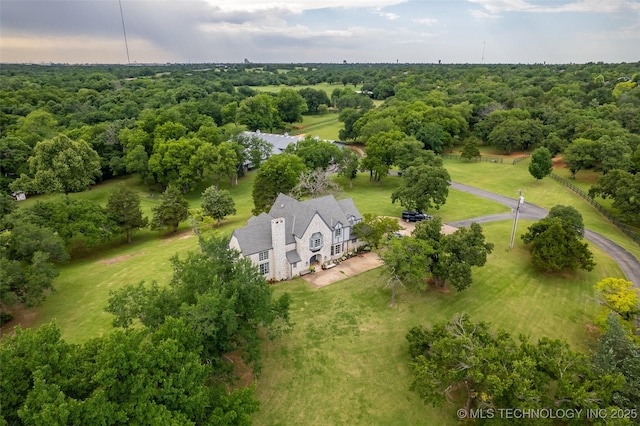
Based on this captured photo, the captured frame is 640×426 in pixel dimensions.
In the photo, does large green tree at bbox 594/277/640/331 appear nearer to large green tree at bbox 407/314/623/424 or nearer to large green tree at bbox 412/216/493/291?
large green tree at bbox 407/314/623/424

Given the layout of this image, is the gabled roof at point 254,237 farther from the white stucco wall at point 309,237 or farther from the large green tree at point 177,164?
the large green tree at point 177,164

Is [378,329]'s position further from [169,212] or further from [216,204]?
[169,212]

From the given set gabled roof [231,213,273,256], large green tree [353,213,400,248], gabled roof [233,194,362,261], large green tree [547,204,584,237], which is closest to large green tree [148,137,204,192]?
gabled roof [233,194,362,261]

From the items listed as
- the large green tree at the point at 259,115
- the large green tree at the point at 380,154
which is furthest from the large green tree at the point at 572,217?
the large green tree at the point at 259,115

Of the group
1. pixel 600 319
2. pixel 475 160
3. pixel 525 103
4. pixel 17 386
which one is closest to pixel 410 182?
pixel 600 319

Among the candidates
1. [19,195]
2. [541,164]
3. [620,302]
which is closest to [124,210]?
[19,195]

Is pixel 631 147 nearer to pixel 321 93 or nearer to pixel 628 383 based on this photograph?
pixel 628 383
